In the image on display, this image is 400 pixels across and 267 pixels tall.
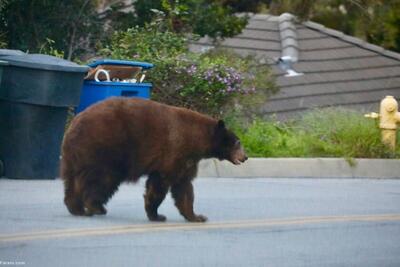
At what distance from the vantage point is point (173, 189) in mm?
10477

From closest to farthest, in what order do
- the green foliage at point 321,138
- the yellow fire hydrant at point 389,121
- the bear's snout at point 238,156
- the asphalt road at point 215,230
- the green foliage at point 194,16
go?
the asphalt road at point 215,230 → the bear's snout at point 238,156 → the green foliage at point 321,138 → the yellow fire hydrant at point 389,121 → the green foliage at point 194,16

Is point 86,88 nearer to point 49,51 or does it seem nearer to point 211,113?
point 211,113

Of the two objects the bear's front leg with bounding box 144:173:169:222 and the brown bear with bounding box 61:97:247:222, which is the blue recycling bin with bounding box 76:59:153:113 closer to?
the brown bear with bounding box 61:97:247:222

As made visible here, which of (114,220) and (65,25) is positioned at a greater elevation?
(65,25)

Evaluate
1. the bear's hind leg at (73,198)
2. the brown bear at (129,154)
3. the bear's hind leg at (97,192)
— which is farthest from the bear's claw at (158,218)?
the bear's hind leg at (73,198)

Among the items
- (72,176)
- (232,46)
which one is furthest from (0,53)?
(232,46)

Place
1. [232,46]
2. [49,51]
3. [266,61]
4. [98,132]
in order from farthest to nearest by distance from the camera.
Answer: [232,46] → [266,61] → [49,51] → [98,132]

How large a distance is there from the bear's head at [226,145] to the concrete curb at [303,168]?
3.67 metres

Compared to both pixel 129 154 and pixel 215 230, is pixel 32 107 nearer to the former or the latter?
pixel 129 154

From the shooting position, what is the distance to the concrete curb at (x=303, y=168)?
14.9m

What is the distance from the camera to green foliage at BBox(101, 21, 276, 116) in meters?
16.0

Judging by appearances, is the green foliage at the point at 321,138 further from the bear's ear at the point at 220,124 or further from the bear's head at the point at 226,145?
the bear's ear at the point at 220,124

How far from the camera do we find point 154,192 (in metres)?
10.4

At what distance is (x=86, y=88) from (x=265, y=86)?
206 inches
